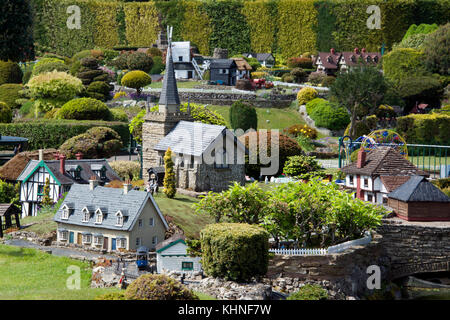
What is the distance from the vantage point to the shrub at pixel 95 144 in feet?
197

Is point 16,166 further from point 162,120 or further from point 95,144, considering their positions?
point 162,120

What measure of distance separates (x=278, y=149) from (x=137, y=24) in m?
64.6

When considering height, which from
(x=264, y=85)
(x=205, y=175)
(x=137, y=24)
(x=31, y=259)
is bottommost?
(x=31, y=259)

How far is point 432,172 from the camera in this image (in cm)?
5612

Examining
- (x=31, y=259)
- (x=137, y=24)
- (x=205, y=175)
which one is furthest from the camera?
(x=137, y=24)

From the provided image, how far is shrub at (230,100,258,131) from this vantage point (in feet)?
227

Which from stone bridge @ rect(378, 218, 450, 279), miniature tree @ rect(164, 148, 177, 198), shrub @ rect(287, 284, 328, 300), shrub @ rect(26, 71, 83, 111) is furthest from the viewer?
shrub @ rect(26, 71, 83, 111)

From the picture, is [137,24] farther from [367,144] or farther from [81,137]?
[367,144]

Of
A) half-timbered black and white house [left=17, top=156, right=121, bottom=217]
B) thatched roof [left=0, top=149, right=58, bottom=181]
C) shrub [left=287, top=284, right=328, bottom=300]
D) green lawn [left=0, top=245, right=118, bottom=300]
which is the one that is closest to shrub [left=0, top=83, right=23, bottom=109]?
thatched roof [left=0, top=149, right=58, bottom=181]

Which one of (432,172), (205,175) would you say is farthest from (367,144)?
(205,175)

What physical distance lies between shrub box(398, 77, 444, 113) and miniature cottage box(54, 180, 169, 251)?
46.8m

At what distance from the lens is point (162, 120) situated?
168 ft

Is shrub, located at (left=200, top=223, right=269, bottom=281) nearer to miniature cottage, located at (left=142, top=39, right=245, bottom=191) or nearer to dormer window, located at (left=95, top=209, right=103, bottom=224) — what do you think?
dormer window, located at (left=95, top=209, right=103, bottom=224)

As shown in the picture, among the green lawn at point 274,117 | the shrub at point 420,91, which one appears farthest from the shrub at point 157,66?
the shrub at point 420,91
